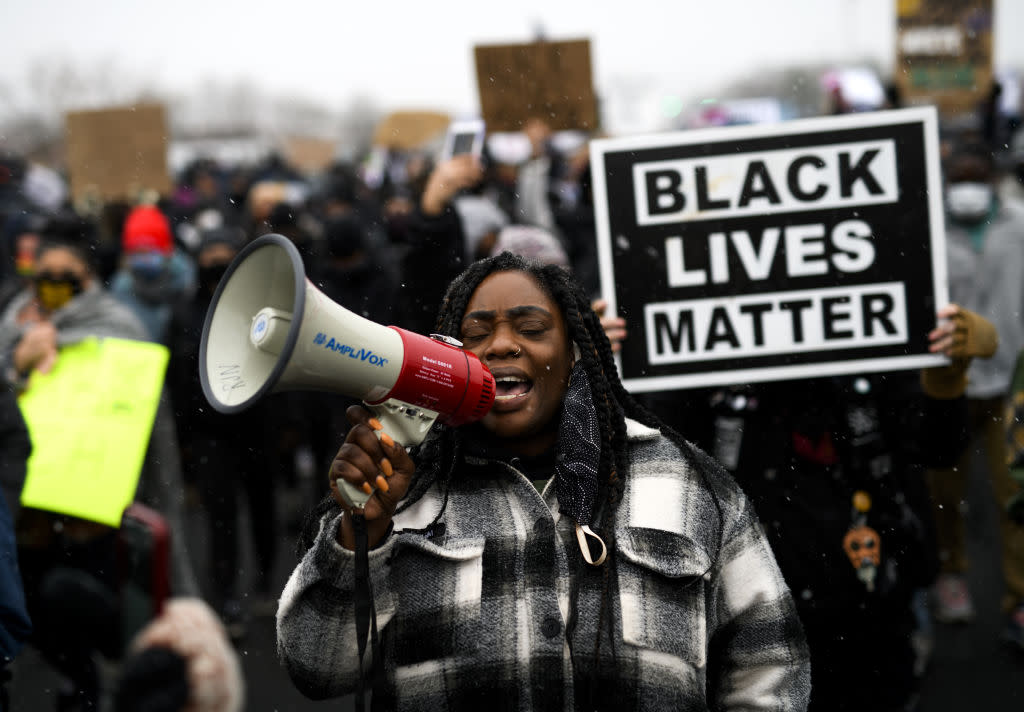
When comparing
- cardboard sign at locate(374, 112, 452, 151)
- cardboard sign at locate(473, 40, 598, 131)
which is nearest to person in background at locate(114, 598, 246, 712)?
cardboard sign at locate(473, 40, 598, 131)

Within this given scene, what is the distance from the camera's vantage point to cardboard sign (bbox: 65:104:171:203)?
20.3 feet

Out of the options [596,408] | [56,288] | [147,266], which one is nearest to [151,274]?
[147,266]

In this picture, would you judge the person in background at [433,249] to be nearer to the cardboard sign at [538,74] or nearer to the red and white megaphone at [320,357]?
the cardboard sign at [538,74]

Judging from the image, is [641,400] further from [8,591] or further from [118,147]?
[118,147]

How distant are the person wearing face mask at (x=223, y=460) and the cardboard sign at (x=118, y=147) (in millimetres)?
1562

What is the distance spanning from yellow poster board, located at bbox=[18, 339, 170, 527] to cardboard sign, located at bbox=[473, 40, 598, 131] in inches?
71.2

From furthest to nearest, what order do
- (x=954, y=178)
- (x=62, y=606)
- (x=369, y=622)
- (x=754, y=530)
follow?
1. (x=954, y=178)
2. (x=754, y=530)
3. (x=369, y=622)
4. (x=62, y=606)

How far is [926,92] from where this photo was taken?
529 centimetres

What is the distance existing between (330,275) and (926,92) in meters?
3.02

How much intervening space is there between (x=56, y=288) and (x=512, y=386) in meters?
2.63

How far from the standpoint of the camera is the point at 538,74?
4.48m

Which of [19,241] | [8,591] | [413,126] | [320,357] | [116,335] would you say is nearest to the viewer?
[320,357]

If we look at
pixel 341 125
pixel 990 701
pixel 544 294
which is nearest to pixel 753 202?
pixel 544 294

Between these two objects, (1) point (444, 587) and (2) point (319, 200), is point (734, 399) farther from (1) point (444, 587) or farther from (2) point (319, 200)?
(2) point (319, 200)
